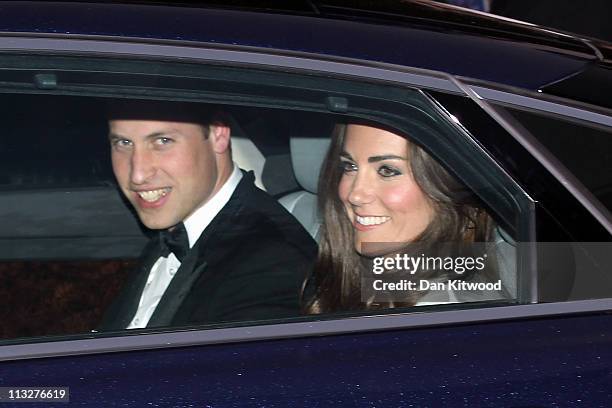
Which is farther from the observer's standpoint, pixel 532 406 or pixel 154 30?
pixel 154 30

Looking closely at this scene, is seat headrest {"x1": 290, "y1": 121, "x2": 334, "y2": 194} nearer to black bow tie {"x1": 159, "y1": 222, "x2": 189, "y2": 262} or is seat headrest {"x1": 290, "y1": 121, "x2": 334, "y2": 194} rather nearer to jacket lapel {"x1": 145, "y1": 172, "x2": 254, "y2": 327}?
jacket lapel {"x1": 145, "y1": 172, "x2": 254, "y2": 327}

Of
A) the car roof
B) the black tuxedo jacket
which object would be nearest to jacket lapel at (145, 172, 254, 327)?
the black tuxedo jacket

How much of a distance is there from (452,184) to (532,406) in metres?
0.41

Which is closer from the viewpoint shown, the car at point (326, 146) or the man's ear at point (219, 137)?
the car at point (326, 146)

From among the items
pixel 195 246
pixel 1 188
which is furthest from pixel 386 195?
pixel 1 188

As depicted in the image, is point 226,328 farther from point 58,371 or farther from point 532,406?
point 532,406

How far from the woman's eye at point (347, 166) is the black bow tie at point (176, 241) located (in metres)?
0.35

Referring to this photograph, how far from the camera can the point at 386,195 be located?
2.31 meters

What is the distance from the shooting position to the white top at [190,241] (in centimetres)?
239

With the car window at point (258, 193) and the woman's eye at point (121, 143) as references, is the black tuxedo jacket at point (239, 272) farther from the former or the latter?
the woman's eye at point (121, 143)

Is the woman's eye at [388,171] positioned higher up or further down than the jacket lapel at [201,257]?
higher up

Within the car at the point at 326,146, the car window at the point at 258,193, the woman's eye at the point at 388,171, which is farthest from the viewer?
the woman's eye at the point at 388,171

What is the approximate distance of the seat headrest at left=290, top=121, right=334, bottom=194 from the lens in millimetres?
2281

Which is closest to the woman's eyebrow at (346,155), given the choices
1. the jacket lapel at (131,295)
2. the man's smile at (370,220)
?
the man's smile at (370,220)
